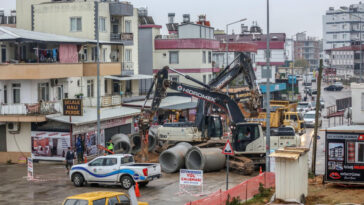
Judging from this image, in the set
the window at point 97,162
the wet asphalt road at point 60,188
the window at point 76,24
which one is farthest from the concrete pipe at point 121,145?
the window at point 76,24

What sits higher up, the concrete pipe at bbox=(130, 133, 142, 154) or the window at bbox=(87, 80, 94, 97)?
the window at bbox=(87, 80, 94, 97)

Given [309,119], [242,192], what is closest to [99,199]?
[242,192]

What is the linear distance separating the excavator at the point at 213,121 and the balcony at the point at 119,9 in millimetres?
13850

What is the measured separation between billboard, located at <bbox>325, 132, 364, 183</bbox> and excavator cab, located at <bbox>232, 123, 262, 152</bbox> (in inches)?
312

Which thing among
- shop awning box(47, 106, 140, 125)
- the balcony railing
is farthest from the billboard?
the balcony railing

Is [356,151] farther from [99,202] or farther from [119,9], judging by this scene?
[119,9]

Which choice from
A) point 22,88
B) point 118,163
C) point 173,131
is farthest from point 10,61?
point 118,163

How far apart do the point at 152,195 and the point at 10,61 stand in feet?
52.1

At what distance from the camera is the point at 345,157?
26141 mm

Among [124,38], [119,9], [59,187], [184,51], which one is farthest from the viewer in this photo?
[184,51]

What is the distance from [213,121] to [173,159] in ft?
20.2

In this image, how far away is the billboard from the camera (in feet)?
85.0

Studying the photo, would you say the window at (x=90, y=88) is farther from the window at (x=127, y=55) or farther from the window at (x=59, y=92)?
the window at (x=127, y=55)

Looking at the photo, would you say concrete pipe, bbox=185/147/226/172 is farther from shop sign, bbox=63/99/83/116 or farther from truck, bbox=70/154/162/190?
shop sign, bbox=63/99/83/116
